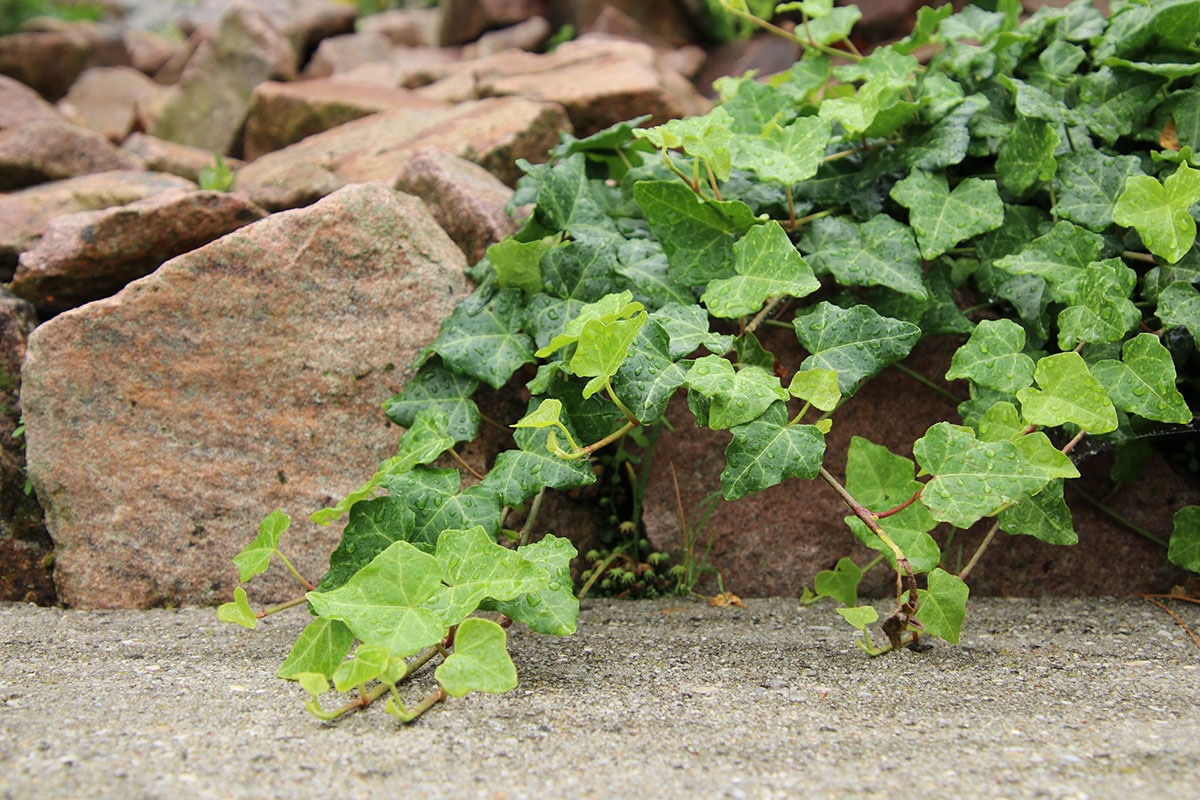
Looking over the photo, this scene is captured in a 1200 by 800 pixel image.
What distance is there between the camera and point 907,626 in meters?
1.35

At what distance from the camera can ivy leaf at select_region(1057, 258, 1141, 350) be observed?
145 centimetres

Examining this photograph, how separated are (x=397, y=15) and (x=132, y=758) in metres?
7.35

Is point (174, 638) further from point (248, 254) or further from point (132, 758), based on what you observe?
point (248, 254)

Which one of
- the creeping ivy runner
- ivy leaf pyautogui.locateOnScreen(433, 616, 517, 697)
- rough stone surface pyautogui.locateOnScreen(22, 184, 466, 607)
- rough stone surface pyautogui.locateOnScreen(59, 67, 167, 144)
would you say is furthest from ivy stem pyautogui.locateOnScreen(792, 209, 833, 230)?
rough stone surface pyautogui.locateOnScreen(59, 67, 167, 144)

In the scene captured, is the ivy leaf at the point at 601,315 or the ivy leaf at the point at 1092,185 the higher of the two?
the ivy leaf at the point at 1092,185

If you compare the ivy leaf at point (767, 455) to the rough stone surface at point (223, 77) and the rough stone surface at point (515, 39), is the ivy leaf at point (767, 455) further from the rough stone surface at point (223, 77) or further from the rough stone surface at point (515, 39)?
the rough stone surface at point (515, 39)

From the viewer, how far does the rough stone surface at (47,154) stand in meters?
2.92

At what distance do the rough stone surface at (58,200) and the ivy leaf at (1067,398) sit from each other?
1.94 metres

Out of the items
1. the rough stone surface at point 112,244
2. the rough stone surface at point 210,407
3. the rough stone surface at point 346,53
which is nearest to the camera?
the rough stone surface at point 210,407

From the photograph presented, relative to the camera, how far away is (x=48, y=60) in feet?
20.3

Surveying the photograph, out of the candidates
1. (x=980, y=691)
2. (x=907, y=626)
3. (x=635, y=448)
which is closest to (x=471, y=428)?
(x=635, y=448)

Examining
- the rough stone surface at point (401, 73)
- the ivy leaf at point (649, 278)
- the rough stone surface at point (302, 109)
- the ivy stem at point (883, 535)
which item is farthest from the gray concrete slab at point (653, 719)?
the rough stone surface at point (401, 73)

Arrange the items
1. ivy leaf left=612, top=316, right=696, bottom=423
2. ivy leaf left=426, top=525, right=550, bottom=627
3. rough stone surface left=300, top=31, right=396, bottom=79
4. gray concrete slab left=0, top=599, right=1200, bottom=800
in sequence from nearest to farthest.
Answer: gray concrete slab left=0, top=599, right=1200, bottom=800 < ivy leaf left=426, top=525, right=550, bottom=627 < ivy leaf left=612, top=316, right=696, bottom=423 < rough stone surface left=300, top=31, right=396, bottom=79

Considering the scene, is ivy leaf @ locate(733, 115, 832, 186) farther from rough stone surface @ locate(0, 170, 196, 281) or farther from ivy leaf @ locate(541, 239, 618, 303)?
rough stone surface @ locate(0, 170, 196, 281)
